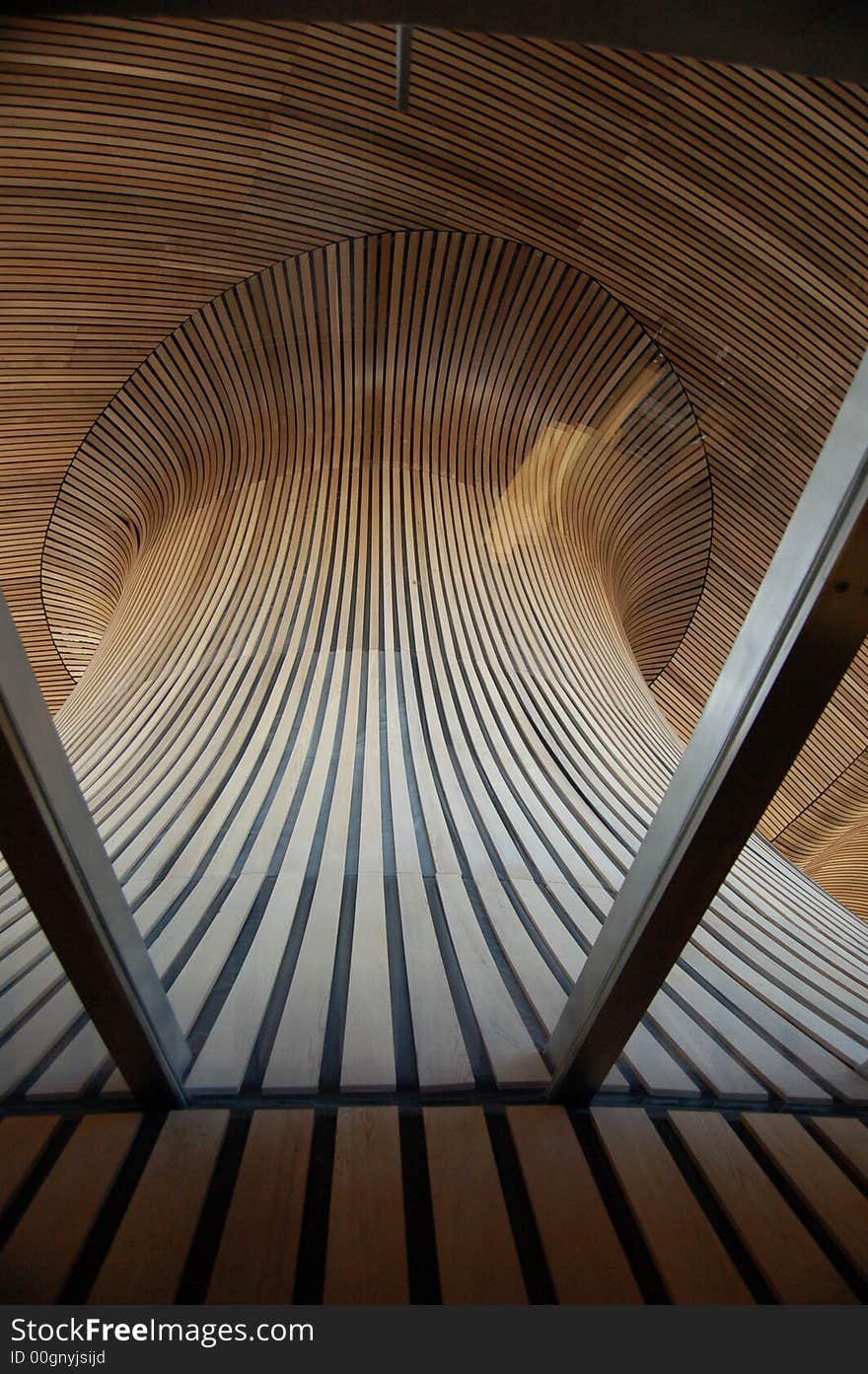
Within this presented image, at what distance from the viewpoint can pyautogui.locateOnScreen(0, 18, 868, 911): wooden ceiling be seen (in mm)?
2469

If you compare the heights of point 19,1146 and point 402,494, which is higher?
point 402,494

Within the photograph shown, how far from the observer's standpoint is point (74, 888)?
1.24 meters

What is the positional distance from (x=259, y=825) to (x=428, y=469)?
2.82 meters

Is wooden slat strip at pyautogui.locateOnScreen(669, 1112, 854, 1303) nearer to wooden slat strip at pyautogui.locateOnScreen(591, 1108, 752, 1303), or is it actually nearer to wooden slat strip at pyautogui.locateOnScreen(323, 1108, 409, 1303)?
wooden slat strip at pyautogui.locateOnScreen(591, 1108, 752, 1303)

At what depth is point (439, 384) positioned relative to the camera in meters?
4.57

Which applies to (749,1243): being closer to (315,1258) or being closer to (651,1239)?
(651,1239)

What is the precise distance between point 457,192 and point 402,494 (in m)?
1.69

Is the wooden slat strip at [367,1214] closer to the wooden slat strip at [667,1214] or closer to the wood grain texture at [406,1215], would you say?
the wood grain texture at [406,1215]

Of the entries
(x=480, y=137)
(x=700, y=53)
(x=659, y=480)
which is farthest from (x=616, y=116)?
(x=700, y=53)

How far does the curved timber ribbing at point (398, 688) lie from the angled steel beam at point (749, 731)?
0.47m

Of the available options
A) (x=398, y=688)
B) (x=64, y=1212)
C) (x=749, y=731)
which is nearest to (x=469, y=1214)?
(x=64, y=1212)

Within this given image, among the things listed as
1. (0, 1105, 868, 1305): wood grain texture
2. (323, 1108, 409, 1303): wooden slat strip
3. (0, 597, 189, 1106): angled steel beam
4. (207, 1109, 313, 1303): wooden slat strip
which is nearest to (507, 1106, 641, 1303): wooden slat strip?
(0, 1105, 868, 1305): wood grain texture

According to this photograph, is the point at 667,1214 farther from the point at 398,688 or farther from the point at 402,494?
the point at 402,494

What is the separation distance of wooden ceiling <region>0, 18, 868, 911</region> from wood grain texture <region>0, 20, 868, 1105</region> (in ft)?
0.07
